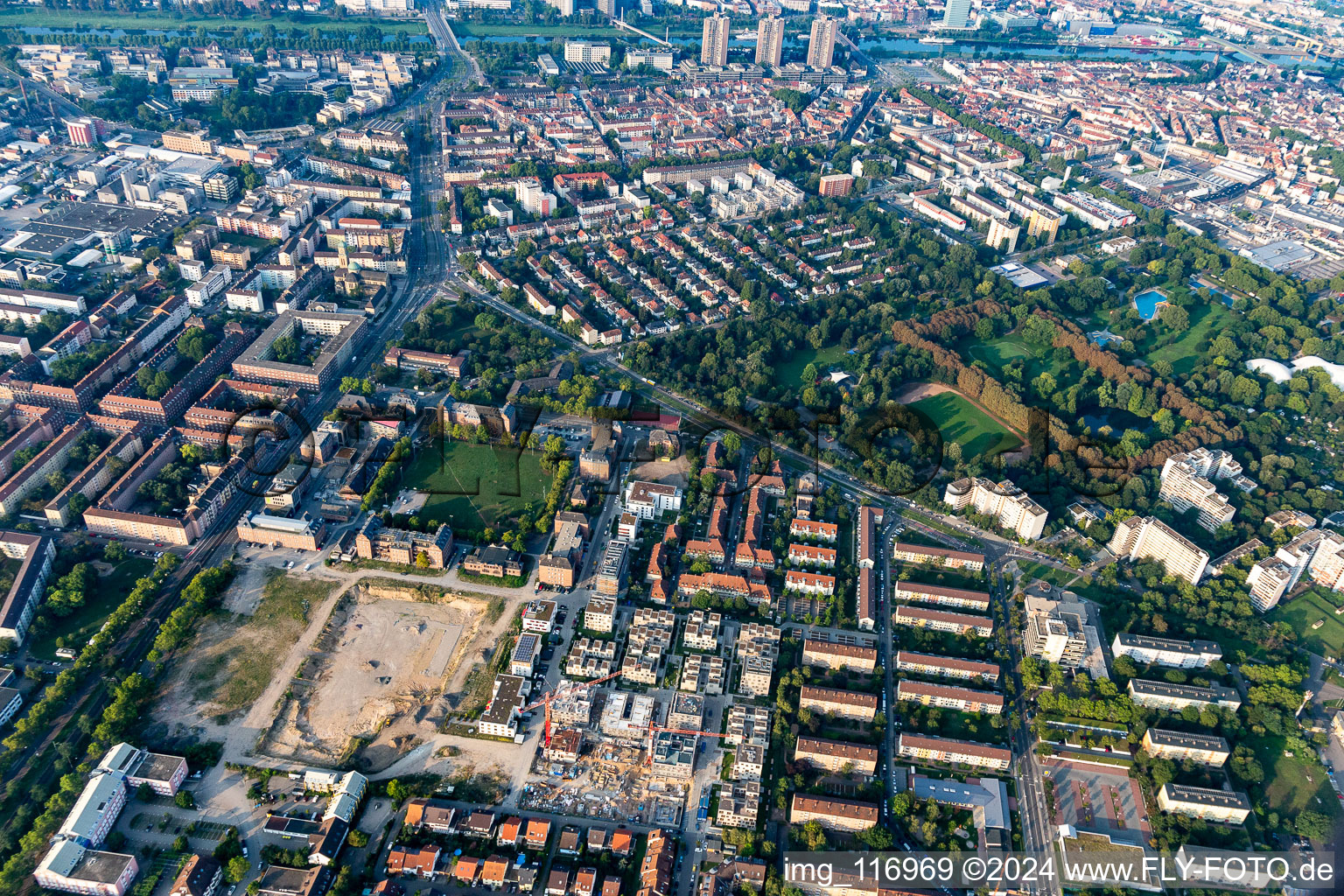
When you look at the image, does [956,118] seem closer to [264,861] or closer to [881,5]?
[881,5]

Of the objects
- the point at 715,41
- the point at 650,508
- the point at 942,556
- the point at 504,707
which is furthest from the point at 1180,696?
the point at 715,41

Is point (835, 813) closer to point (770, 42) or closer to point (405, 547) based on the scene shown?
point (405, 547)

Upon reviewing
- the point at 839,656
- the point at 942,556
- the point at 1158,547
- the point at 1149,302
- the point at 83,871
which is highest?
the point at 1149,302

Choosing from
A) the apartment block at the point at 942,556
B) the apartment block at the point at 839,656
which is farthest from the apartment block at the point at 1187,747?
the apartment block at the point at 839,656

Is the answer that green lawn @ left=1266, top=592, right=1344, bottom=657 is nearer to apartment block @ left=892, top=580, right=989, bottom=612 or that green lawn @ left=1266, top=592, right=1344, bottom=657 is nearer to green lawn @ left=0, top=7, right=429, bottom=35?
apartment block @ left=892, top=580, right=989, bottom=612

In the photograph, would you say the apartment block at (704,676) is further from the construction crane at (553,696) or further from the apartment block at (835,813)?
the apartment block at (835,813)

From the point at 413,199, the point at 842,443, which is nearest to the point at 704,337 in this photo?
the point at 842,443
